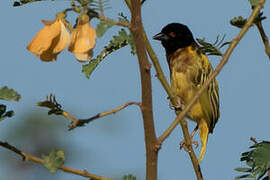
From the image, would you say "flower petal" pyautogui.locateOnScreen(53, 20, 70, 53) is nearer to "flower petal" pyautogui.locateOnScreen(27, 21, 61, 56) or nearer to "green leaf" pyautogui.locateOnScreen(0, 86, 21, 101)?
"flower petal" pyautogui.locateOnScreen(27, 21, 61, 56)

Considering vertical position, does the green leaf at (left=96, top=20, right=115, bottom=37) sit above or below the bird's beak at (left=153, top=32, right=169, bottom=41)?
below

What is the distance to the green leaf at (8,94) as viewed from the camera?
134cm

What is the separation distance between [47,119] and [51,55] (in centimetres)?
650

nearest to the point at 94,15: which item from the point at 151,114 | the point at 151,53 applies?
the point at 151,114

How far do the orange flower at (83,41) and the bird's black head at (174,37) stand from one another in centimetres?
387

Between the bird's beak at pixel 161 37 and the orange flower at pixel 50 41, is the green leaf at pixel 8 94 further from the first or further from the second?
the bird's beak at pixel 161 37

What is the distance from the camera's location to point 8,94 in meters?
1.36

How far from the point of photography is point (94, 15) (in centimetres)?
121

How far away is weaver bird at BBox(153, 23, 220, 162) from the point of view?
4.37 metres

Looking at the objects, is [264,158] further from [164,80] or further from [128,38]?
[128,38]

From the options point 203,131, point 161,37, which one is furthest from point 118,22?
point 161,37

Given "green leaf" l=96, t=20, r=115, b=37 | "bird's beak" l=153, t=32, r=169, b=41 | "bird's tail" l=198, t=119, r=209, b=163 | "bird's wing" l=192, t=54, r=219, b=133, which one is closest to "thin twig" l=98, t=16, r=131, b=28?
"green leaf" l=96, t=20, r=115, b=37

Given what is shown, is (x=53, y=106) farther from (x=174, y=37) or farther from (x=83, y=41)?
(x=174, y=37)

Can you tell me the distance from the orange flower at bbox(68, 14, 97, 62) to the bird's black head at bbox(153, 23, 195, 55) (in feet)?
12.7
